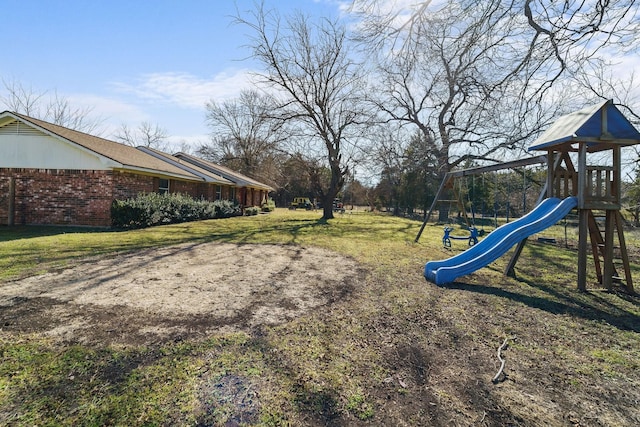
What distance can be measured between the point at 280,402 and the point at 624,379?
288 centimetres

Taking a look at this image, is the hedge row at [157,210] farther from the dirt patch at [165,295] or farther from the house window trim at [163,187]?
the dirt patch at [165,295]

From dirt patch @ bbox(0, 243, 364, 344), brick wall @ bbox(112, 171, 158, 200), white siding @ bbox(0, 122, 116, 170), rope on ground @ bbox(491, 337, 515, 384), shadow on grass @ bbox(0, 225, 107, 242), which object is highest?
white siding @ bbox(0, 122, 116, 170)

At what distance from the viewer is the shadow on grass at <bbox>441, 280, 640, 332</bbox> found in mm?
4066

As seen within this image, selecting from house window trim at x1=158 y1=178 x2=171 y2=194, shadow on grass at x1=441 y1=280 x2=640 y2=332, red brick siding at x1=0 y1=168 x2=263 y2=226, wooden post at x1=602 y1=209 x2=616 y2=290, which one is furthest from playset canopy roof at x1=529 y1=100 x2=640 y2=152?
house window trim at x1=158 y1=178 x2=171 y2=194

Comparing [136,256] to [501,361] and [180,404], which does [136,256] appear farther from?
[501,361]

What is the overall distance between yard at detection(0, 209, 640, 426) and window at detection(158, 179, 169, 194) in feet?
32.8

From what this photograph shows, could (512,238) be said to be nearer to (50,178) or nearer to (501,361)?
(501,361)

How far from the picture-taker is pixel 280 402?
225 centimetres

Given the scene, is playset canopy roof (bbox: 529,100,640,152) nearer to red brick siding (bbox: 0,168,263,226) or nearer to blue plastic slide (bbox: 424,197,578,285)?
blue plastic slide (bbox: 424,197,578,285)

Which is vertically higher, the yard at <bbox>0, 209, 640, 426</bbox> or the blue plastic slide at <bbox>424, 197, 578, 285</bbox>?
the blue plastic slide at <bbox>424, 197, 578, 285</bbox>

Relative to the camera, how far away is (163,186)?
16156mm

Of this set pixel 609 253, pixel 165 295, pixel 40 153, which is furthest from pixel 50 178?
pixel 609 253

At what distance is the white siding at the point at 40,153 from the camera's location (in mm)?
12391

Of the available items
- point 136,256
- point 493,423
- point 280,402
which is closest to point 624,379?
point 493,423
